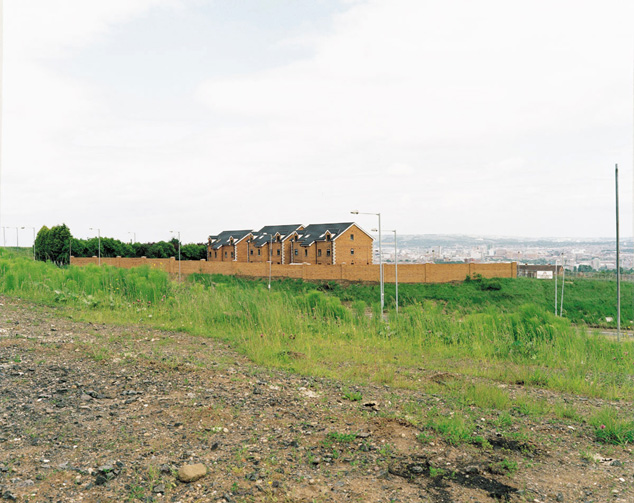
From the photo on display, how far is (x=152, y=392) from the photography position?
5004 mm

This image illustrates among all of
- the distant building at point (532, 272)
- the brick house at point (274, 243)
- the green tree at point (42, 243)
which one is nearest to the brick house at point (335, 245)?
→ the brick house at point (274, 243)

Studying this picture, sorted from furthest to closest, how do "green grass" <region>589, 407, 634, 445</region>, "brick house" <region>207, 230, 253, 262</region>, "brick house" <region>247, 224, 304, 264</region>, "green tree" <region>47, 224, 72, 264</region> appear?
"brick house" <region>207, 230, 253, 262</region>, "brick house" <region>247, 224, 304, 264</region>, "green tree" <region>47, 224, 72, 264</region>, "green grass" <region>589, 407, 634, 445</region>

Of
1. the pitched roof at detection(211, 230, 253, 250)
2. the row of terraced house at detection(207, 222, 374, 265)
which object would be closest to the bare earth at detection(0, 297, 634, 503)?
the row of terraced house at detection(207, 222, 374, 265)

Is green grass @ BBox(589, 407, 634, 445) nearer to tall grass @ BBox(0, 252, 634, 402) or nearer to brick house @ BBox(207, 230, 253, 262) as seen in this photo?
tall grass @ BBox(0, 252, 634, 402)

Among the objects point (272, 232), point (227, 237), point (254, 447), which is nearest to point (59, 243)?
point (227, 237)

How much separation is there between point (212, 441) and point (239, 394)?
1105 millimetres

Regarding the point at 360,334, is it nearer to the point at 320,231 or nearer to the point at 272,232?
the point at 320,231

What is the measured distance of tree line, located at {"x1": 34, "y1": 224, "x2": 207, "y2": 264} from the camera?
150 feet

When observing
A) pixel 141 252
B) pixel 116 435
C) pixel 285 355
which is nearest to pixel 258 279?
pixel 141 252

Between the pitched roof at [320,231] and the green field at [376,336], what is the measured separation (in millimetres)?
37120

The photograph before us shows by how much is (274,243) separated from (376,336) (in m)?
48.0

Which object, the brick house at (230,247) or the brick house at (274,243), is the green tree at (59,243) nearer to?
the brick house at (230,247)

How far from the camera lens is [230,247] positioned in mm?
59500

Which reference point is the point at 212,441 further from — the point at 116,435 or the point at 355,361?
the point at 355,361
